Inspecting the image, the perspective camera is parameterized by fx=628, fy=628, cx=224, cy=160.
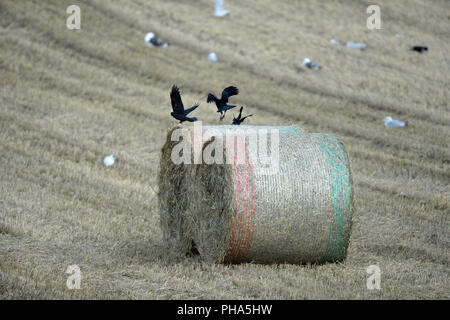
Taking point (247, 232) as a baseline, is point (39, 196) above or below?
below

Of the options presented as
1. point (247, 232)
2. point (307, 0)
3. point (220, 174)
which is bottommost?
point (247, 232)

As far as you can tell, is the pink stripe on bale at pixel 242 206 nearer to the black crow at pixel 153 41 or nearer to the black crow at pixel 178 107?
the black crow at pixel 178 107

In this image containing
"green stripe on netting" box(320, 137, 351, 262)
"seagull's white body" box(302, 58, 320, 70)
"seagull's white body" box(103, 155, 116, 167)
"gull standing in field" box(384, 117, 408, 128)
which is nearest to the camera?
"green stripe on netting" box(320, 137, 351, 262)

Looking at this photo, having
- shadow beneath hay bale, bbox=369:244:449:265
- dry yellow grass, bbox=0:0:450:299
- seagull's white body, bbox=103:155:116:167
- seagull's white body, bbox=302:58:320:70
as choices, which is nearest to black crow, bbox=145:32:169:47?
dry yellow grass, bbox=0:0:450:299

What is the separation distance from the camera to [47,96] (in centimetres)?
1415

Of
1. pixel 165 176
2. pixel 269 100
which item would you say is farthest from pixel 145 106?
pixel 165 176

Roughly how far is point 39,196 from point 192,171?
3.20 metres

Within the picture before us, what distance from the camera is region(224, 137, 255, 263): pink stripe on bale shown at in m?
6.76

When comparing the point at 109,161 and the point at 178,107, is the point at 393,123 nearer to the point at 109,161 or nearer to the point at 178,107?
the point at 109,161

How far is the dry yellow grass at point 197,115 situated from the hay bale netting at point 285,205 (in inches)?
9.0

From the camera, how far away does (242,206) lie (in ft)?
22.2

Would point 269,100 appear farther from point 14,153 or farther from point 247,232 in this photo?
point 247,232

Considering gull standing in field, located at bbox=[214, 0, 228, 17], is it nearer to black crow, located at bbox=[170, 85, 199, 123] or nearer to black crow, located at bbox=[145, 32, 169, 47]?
black crow, located at bbox=[145, 32, 169, 47]

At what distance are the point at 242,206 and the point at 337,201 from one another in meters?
1.07
